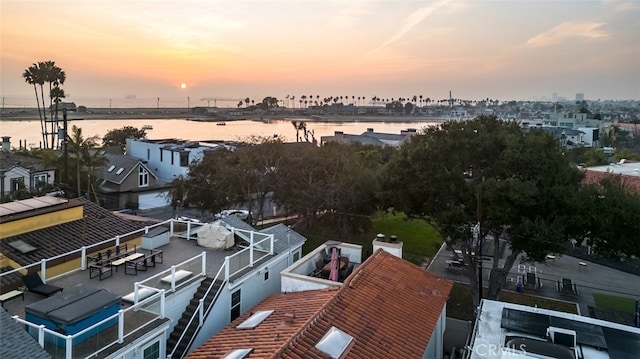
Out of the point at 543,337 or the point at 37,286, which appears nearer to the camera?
the point at 543,337

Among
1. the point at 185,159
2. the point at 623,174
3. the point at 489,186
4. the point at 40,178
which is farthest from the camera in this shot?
the point at 185,159

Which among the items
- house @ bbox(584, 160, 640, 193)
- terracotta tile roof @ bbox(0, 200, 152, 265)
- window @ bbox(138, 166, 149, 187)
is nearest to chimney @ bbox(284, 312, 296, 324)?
terracotta tile roof @ bbox(0, 200, 152, 265)

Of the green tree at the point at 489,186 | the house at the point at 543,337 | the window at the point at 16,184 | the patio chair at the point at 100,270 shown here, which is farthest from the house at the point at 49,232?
the window at the point at 16,184

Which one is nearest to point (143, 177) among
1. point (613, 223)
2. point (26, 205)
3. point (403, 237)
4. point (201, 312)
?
point (403, 237)

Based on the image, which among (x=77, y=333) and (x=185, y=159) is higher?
(x=185, y=159)

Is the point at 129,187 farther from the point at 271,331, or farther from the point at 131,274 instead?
the point at 271,331

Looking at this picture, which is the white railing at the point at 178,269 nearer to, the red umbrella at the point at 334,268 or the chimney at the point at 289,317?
the chimney at the point at 289,317
